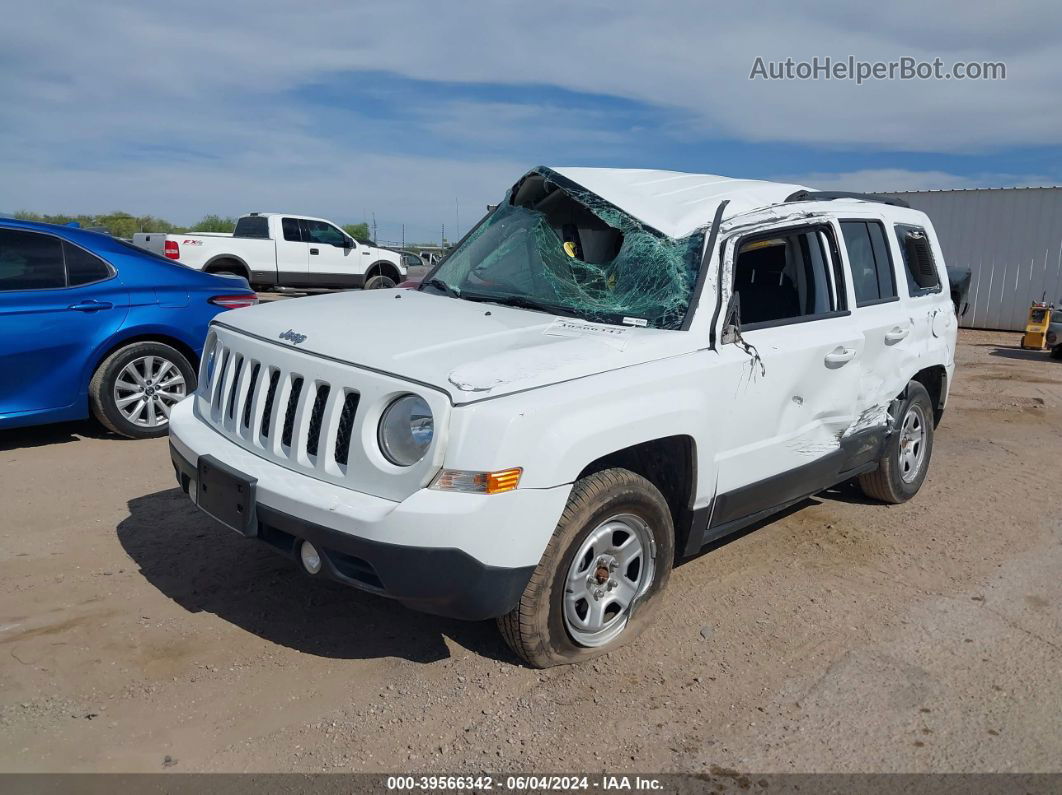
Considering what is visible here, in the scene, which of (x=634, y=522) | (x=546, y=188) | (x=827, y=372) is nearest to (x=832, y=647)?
(x=634, y=522)

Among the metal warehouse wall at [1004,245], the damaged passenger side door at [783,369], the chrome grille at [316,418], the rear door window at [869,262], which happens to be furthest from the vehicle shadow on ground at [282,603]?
the metal warehouse wall at [1004,245]

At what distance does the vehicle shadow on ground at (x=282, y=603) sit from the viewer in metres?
→ 3.61

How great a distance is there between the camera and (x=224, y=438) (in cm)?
368

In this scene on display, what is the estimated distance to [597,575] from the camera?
11.3 ft

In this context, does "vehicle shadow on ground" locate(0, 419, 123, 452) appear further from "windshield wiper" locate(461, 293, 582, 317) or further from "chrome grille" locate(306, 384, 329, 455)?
"chrome grille" locate(306, 384, 329, 455)

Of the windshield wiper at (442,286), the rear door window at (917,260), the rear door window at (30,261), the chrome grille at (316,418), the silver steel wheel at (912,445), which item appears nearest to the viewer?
the chrome grille at (316,418)

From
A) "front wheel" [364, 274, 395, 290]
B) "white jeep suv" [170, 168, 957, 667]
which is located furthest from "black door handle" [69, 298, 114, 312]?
"front wheel" [364, 274, 395, 290]

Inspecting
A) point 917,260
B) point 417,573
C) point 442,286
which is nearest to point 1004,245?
point 917,260

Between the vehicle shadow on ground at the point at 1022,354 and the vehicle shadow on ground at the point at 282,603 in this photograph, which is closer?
the vehicle shadow on ground at the point at 282,603

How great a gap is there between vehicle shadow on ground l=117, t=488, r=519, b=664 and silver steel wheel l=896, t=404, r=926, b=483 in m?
3.18

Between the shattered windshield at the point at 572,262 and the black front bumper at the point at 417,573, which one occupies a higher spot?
the shattered windshield at the point at 572,262

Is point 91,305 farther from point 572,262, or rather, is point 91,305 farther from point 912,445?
point 912,445

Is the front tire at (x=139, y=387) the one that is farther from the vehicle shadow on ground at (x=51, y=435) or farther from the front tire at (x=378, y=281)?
the front tire at (x=378, y=281)

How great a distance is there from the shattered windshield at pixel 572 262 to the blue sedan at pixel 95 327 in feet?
9.38
